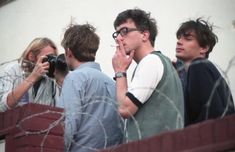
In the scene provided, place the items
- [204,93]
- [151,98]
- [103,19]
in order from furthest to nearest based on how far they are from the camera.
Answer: [103,19] < [204,93] < [151,98]

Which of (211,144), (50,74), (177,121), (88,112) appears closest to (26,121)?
(88,112)

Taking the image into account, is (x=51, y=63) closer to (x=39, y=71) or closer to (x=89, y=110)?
(x=39, y=71)

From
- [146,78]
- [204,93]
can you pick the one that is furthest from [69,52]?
[204,93]

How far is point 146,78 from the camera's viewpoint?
356cm

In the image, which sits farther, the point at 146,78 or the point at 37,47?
the point at 37,47

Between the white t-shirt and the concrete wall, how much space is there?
62.3 inches

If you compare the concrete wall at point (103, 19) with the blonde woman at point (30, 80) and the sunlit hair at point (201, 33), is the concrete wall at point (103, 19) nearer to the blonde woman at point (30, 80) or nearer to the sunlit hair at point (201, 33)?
the sunlit hair at point (201, 33)

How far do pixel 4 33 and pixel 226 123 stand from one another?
5.89m

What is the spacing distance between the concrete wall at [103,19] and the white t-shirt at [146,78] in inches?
62.3

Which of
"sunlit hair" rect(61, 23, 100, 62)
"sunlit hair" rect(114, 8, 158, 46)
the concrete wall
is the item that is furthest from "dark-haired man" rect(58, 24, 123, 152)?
the concrete wall

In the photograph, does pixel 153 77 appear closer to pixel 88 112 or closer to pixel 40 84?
pixel 88 112

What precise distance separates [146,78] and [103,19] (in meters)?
3.58

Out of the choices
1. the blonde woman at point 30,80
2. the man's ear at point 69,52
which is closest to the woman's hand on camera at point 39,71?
the blonde woman at point 30,80

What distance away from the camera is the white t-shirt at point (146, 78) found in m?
3.50
